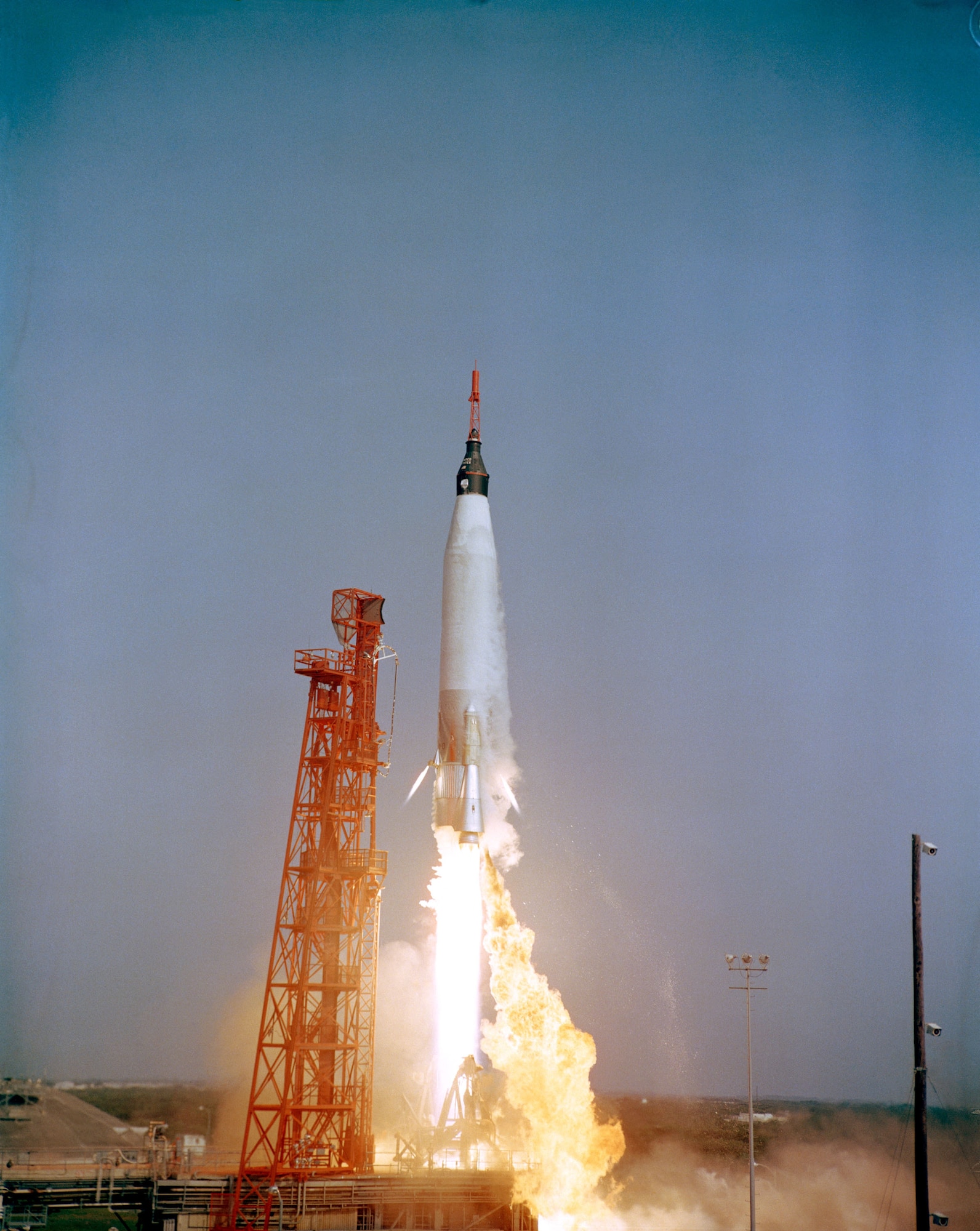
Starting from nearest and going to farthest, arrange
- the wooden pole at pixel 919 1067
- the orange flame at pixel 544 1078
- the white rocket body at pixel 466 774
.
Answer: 1. the wooden pole at pixel 919 1067
2. the orange flame at pixel 544 1078
3. the white rocket body at pixel 466 774

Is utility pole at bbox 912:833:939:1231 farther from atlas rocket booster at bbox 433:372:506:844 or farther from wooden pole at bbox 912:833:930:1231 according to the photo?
atlas rocket booster at bbox 433:372:506:844

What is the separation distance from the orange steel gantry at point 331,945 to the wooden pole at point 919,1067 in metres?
19.5

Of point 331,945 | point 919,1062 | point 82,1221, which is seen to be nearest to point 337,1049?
point 331,945

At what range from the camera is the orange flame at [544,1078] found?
3856 cm

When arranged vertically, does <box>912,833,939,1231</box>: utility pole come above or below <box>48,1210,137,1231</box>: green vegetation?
above

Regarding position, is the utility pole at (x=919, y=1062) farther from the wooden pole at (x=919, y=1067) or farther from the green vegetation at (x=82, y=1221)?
the green vegetation at (x=82, y=1221)

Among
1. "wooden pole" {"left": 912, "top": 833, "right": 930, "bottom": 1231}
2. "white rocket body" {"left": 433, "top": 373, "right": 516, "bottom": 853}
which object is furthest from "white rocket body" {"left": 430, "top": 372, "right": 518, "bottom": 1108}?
"wooden pole" {"left": 912, "top": 833, "right": 930, "bottom": 1231}

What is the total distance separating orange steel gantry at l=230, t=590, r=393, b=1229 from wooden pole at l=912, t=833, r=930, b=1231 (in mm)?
19518

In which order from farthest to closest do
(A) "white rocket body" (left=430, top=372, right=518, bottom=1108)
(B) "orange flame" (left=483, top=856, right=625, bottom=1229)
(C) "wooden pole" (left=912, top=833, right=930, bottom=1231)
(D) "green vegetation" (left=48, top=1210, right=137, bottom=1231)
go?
1. (D) "green vegetation" (left=48, top=1210, right=137, bottom=1231)
2. (A) "white rocket body" (left=430, top=372, right=518, bottom=1108)
3. (B) "orange flame" (left=483, top=856, right=625, bottom=1229)
4. (C) "wooden pole" (left=912, top=833, right=930, bottom=1231)

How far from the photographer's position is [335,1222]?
128ft

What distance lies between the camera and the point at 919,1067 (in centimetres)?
2759

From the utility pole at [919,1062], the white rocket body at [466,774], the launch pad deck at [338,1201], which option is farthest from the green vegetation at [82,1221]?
the utility pole at [919,1062]

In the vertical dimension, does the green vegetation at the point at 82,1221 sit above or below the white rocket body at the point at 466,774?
below

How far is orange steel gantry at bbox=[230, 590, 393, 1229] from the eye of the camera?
40.9 m
